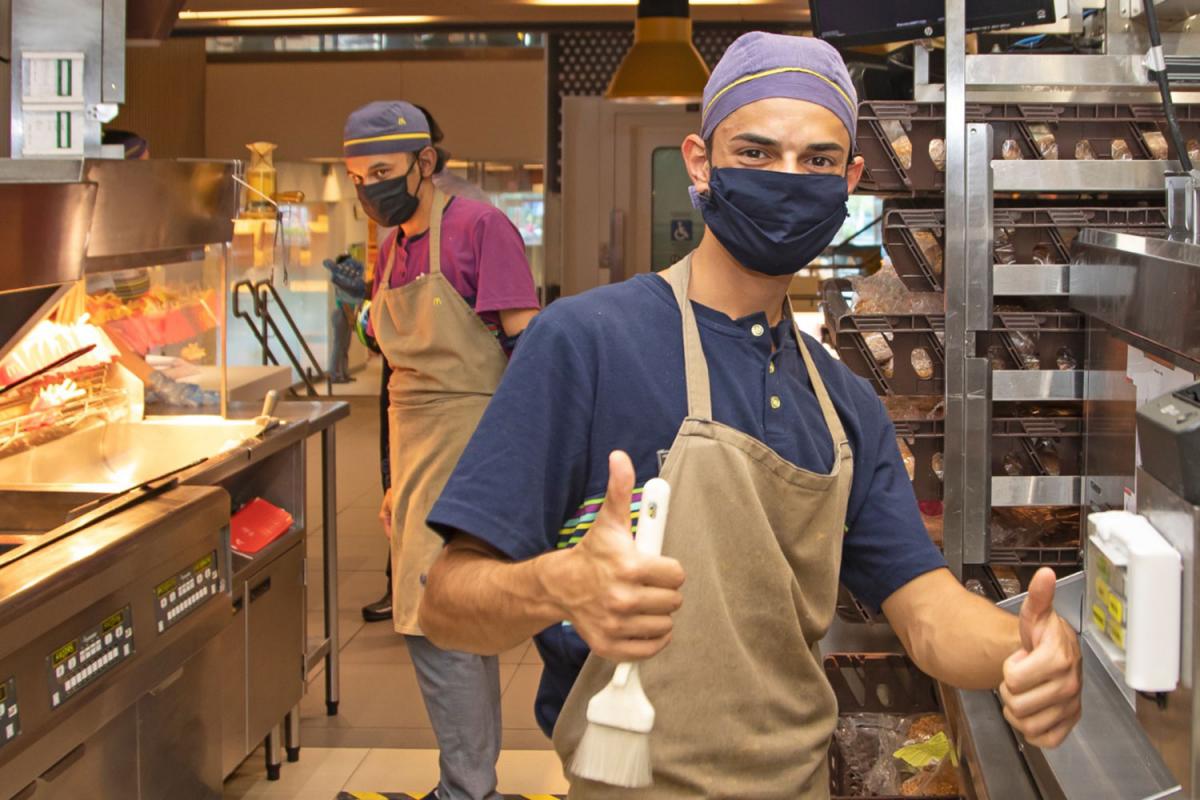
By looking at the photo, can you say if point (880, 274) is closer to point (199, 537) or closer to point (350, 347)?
point (199, 537)

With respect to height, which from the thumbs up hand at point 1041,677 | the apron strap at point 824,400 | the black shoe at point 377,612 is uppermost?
the apron strap at point 824,400

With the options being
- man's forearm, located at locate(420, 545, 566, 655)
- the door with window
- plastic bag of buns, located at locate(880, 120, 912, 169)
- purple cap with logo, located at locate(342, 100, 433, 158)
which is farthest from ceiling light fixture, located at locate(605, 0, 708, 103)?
man's forearm, located at locate(420, 545, 566, 655)

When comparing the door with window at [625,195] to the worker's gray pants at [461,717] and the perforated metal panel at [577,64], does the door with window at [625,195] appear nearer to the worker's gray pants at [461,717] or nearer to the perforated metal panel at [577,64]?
the perforated metal panel at [577,64]

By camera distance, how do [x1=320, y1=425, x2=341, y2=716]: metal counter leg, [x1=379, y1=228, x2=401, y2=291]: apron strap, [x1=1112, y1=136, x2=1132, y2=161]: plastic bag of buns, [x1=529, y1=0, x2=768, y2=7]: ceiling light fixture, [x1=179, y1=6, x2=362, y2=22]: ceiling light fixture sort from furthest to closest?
[x1=179, y1=6, x2=362, y2=22]: ceiling light fixture → [x1=529, y1=0, x2=768, y2=7]: ceiling light fixture → [x1=320, y1=425, x2=341, y2=716]: metal counter leg → [x1=379, y1=228, x2=401, y2=291]: apron strap → [x1=1112, y1=136, x2=1132, y2=161]: plastic bag of buns

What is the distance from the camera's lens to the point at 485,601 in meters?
1.44

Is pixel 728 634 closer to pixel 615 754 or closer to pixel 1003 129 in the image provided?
pixel 615 754

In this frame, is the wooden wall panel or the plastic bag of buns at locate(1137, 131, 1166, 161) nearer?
the plastic bag of buns at locate(1137, 131, 1166, 161)

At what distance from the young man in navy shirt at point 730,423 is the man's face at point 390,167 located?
2164 millimetres

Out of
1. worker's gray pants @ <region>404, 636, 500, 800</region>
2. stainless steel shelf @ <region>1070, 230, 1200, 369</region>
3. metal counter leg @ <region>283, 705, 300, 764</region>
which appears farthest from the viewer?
metal counter leg @ <region>283, 705, 300, 764</region>

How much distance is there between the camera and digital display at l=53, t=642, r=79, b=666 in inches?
98.0

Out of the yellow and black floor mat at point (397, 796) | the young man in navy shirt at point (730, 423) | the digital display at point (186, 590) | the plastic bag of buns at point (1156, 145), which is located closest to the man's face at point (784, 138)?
the young man in navy shirt at point (730, 423)

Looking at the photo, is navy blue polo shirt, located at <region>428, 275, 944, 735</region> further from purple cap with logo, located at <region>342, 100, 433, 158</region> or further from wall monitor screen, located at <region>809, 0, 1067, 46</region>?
purple cap with logo, located at <region>342, 100, 433, 158</region>

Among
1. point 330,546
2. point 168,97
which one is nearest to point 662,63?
point 330,546

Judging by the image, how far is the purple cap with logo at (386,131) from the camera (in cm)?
381
